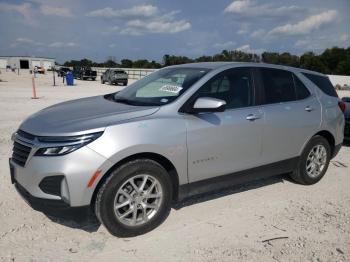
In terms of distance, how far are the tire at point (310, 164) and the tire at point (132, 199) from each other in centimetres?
230

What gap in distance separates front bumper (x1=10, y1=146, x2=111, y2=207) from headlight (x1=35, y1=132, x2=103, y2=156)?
0.04 metres

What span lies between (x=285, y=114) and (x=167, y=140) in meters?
1.91

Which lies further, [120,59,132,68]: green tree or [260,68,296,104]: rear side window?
[120,59,132,68]: green tree

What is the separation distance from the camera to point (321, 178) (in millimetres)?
5422

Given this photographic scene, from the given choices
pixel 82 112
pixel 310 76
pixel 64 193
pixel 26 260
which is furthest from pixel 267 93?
pixel 26 260

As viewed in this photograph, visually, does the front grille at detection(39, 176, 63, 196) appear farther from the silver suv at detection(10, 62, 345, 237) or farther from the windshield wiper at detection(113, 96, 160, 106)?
the windshield wiper at detection(113, 96, 160, 106)

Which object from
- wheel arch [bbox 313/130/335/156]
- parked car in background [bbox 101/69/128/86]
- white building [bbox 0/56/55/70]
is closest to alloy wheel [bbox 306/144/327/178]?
wheel arch [bbox 313/130/335/156]

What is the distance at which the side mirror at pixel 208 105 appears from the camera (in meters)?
3.59

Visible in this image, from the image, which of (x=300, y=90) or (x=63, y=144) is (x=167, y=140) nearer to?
(x=63, y=144)

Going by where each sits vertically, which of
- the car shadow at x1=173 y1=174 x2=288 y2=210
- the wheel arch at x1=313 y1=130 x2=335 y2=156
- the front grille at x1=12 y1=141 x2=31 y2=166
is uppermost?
the front grille at x1=12 y1=141 x2=31 y2=166

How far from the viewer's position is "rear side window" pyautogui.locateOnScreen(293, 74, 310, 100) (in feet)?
16.1

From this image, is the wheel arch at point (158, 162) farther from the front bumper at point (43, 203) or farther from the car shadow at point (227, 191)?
the car shadow at point (227, 191)

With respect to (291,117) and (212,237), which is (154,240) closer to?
(212,237)

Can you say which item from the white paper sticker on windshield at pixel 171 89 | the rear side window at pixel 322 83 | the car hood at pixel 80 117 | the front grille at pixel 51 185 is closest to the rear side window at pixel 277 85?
the rear side window at pixel 322 83
